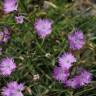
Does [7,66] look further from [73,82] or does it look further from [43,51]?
[73,82]

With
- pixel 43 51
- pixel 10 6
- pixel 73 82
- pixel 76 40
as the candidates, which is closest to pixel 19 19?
pixel 10 6

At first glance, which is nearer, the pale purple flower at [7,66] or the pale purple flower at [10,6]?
the pale purple flower at [7,66]

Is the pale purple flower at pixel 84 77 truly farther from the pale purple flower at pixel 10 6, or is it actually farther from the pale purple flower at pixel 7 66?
the pale purple flower at pixel 10 6

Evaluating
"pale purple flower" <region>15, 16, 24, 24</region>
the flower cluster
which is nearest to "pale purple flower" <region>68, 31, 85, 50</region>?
the flower cluster

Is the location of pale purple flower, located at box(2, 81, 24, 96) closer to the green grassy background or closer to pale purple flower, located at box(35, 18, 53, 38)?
the green grassy background

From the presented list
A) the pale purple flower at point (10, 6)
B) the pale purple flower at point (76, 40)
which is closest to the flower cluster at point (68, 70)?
the pale purple flower at point (76, 40)
